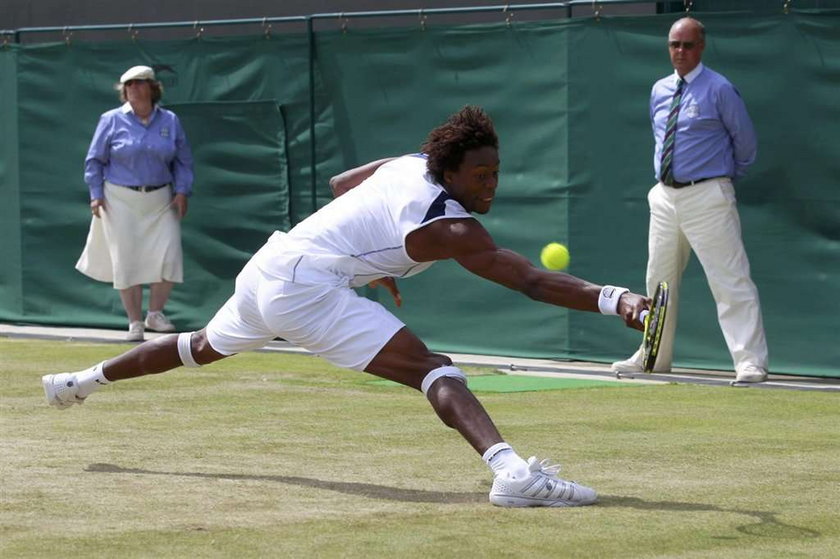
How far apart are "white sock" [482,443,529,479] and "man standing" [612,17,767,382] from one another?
4.69 meters

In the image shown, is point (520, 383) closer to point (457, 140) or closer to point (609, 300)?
point (457, 140)

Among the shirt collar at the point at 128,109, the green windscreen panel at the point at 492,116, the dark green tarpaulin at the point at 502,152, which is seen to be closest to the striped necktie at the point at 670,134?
the dark green tarpaulin at the point at 502,152

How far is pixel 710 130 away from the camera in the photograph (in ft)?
37.0

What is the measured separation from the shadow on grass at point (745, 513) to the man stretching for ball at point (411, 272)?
157 mm

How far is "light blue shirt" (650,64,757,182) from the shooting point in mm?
11219

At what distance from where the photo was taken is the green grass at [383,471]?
619 centimetres

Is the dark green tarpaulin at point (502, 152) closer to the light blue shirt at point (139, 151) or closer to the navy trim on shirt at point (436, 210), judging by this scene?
the light blue shirt at point (139, 151)

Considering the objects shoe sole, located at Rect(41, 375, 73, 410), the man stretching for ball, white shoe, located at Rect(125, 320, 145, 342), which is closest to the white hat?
white shoe, located at Rect(125, 320, 145, 342)

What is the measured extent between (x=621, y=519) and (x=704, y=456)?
1714 millimetres

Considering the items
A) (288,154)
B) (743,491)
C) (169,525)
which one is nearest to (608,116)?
(288,154)

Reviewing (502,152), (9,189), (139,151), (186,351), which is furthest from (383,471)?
(9,189)

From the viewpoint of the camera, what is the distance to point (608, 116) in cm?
1233

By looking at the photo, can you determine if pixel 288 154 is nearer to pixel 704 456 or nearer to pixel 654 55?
pixel 654 55

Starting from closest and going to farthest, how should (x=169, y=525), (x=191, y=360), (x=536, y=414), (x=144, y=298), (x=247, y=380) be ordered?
(x=169, y=525)
(x=191, y=360)
(x=536, y=414)
(x=247, y=380)
(x=144, y=298)
